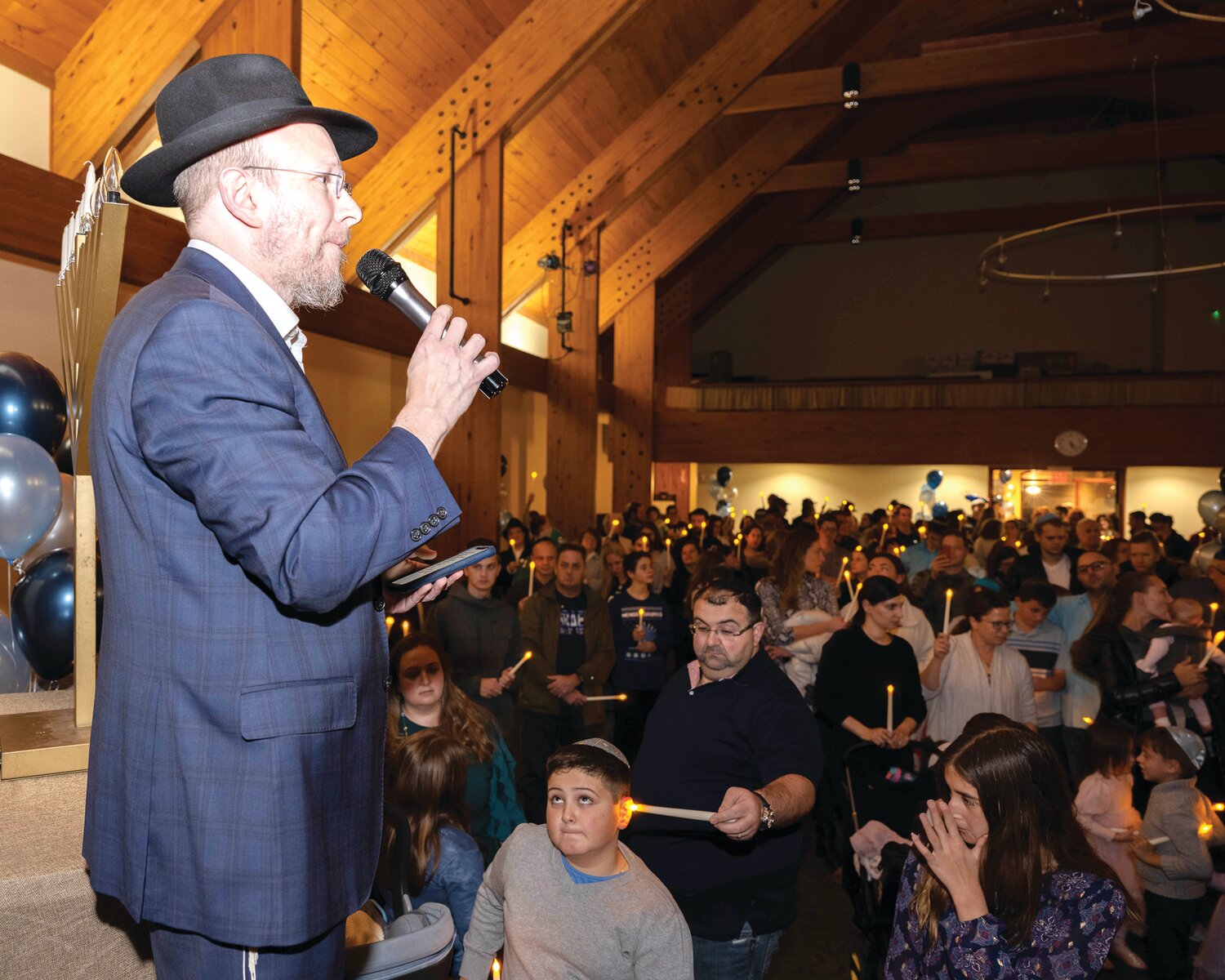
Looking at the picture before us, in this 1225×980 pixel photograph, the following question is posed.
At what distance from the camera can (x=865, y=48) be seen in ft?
39.5

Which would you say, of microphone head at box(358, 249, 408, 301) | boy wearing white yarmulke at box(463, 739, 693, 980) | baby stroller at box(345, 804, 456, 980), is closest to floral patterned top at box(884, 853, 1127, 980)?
boy wearing white yarmulke at box(463, 739, 693, 980)

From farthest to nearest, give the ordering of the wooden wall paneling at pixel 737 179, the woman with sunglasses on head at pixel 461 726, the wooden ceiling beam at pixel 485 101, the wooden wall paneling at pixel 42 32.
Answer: the wooden wall paneling at pixel 737 179
the wooden ceiling beam at pixel 485 101
the wooden wall paneling at pixel 42 32
the woman with sunglasses on head at pixel 461 726

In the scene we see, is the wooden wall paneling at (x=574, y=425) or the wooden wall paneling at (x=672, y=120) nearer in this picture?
the wooden wall paneling at (x=672, y=120)

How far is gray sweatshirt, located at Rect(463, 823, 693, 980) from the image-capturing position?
1.94 metres

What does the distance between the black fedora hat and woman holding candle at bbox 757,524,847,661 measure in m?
4.43

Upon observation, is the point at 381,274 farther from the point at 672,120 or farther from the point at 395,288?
the point at 672,120

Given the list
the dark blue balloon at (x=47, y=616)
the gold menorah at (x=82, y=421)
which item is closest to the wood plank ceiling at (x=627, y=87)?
the dark blue balloon at (x=47, y=616)

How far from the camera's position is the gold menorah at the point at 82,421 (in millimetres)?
1686

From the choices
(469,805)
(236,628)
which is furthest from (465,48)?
(236,628)

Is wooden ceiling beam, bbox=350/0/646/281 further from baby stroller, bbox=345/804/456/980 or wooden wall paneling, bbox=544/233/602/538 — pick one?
baby stroller, bbox=345/804/456/980

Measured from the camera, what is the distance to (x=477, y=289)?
289 inches

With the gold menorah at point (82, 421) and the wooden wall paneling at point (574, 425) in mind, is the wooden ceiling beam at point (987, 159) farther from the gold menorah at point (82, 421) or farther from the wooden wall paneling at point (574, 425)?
the gold menorah at point (82, 421)

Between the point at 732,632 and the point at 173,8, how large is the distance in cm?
432

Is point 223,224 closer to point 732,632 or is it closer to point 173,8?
point 732,632
